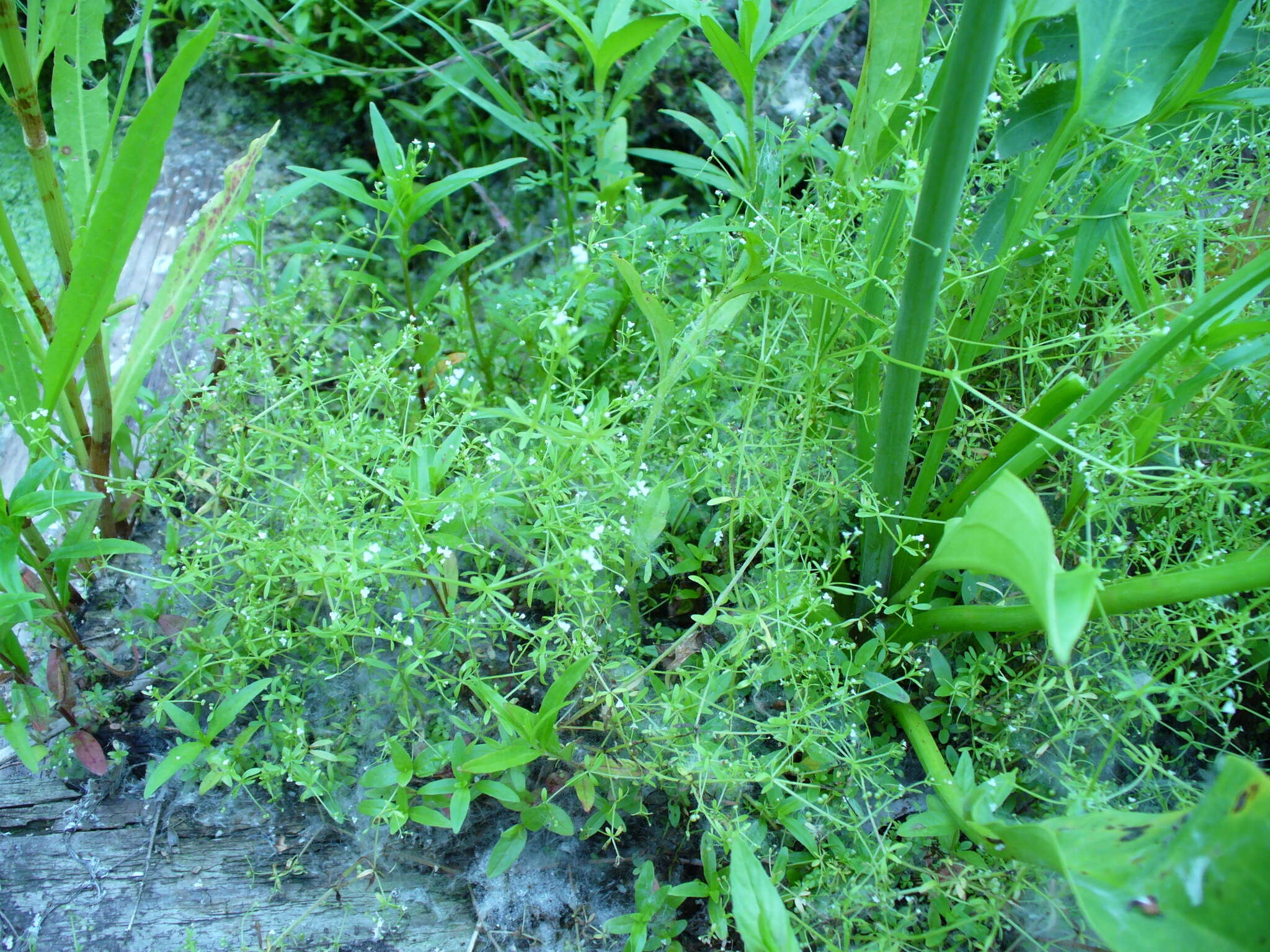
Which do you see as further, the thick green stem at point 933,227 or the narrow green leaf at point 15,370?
the narrow green leaf at point 15,370

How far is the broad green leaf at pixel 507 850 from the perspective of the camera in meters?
0.98

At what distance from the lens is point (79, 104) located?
133 cm

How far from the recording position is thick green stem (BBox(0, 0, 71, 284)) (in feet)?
3.43

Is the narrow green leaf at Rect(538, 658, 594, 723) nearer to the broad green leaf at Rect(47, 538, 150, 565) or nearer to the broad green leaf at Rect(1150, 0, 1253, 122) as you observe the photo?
the broad green leaf at Rect(47, 538, 150, 565)

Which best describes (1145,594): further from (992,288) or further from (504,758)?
(504,758)

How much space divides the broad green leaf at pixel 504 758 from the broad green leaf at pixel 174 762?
0.35 metres

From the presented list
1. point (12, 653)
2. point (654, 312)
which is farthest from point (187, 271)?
point (654, 312)

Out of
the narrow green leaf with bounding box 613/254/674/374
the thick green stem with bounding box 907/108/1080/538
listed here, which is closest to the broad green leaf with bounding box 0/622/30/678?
the narrow green leaf with bounding box 613/254/674/374

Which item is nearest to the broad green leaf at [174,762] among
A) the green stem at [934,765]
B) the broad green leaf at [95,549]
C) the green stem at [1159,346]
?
the broad green leaf at [95,549]

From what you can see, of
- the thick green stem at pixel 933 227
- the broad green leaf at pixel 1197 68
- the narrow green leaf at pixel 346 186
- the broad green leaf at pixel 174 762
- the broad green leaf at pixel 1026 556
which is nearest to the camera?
the broad green leaf at pixel 1026 556

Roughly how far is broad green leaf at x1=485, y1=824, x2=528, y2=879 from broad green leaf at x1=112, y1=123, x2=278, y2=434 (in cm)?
89

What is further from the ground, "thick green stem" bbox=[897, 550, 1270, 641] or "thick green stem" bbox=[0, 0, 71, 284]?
"thick green stem" bbox=[0, 0, 71, 284]

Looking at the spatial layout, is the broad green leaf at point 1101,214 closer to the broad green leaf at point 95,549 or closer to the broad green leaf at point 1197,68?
the broad green leaf at point 1197,68

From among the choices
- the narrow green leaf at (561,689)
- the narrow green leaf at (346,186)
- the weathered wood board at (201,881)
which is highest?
the narrow green leaf at (346,186)
